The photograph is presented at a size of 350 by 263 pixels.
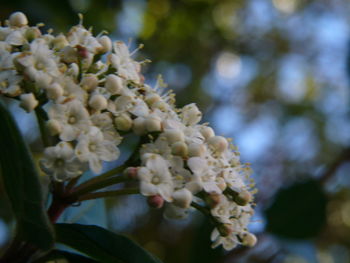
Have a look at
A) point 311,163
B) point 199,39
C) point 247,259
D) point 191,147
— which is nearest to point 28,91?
point 191,147

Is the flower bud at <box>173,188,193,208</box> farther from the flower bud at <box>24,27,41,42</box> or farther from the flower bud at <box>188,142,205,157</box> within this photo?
the flower bud at <box>24,27,41,42</box>

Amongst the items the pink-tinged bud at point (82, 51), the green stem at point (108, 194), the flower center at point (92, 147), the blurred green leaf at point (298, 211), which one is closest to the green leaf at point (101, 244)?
the green stem at point (108, 194)

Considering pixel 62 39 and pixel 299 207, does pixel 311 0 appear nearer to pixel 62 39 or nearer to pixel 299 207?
pixel 299 207

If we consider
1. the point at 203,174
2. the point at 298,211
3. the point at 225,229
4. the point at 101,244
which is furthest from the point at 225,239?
the point at 298,211

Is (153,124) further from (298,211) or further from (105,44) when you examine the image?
(298,211)

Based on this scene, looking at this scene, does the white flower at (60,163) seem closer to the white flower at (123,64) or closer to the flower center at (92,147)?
the flower center at (92,147)
